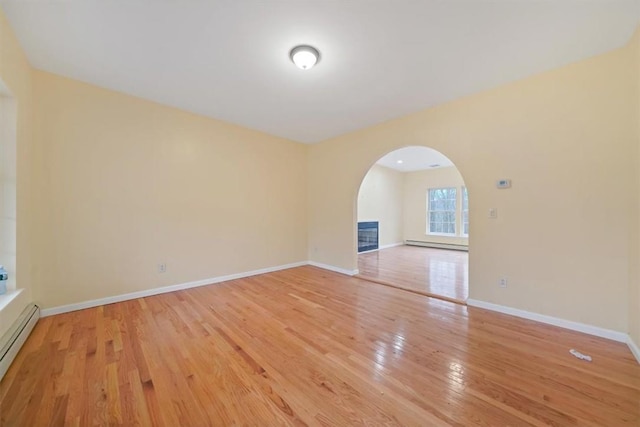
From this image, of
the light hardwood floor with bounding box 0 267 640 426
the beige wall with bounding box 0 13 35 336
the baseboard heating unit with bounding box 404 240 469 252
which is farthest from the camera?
the baseboard heating unit with bounding box 404 240 469 252

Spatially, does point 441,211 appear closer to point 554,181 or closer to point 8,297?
point 554,181

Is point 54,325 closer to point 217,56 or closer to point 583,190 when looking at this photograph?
point 217,56

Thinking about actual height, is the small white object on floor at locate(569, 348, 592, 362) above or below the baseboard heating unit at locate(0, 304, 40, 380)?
below

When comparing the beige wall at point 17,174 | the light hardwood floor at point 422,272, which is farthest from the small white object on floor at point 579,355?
the beige wall at point 17,174

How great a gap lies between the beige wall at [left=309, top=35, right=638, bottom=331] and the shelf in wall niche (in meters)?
4.64

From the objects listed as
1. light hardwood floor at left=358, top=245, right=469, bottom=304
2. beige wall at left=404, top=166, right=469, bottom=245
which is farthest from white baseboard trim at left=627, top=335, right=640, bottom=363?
A: beige wall at left=404, top=166, right=469, bottom=245

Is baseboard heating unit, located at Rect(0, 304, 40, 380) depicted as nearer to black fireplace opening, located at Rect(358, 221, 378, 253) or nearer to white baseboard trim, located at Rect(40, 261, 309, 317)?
white baseboard trim, located at Rect(40, 261, 309, 317)

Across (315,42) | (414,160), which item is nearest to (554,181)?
(315,42)

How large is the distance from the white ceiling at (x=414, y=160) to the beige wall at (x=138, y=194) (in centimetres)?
334

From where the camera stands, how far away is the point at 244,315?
272 centimetres

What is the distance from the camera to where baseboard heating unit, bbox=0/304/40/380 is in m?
1.72

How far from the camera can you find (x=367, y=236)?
7.14 m

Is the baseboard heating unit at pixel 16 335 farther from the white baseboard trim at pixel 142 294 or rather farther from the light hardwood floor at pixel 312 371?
the white baseboard trim at pixel 142 294

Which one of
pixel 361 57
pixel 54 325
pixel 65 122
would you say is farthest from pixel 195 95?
pixel 54 325
